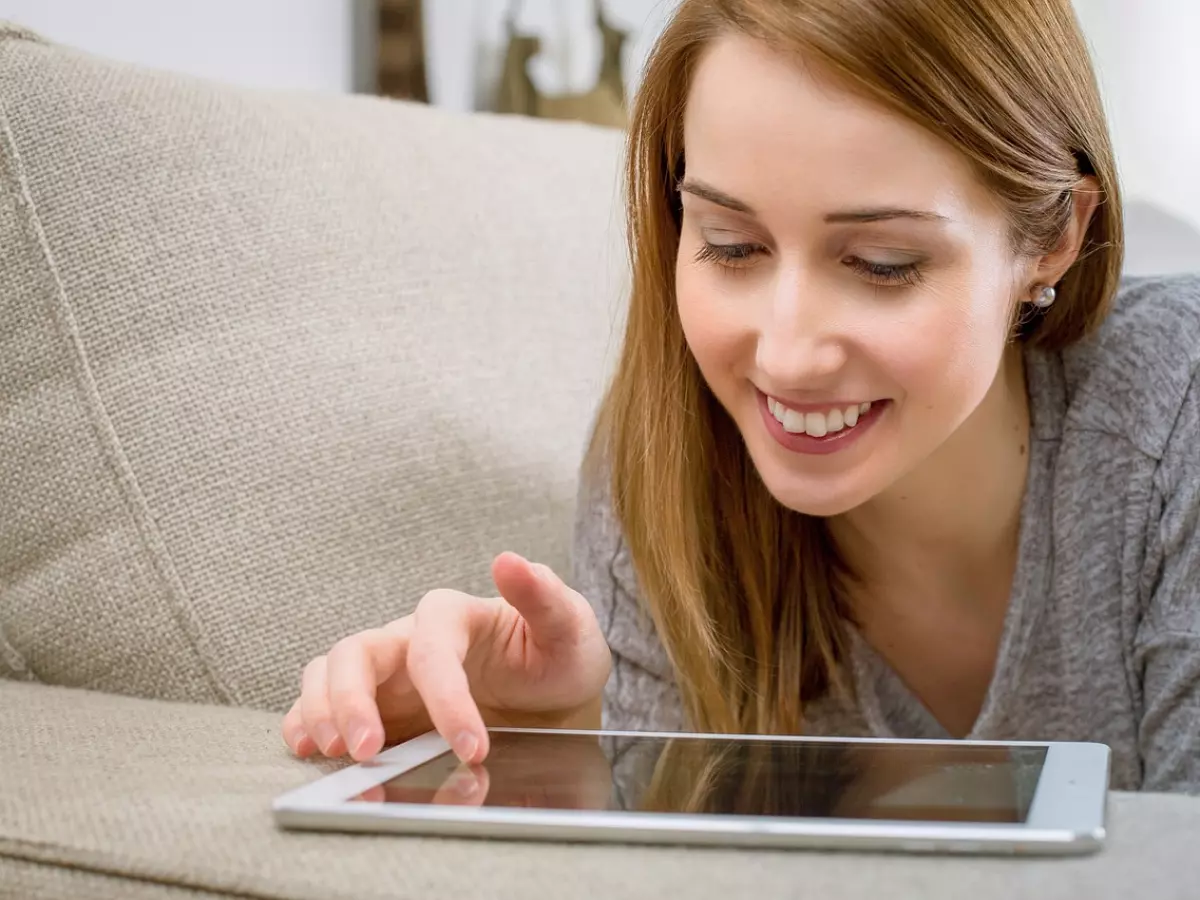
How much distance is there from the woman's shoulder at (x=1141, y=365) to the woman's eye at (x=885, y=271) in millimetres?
275

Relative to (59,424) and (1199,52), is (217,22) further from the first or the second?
(1199,52)

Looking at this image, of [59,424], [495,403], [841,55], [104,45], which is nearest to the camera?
[841,55]

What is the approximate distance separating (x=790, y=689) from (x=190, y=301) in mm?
578

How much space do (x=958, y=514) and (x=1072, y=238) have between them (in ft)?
0.83

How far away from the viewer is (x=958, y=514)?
1.15m

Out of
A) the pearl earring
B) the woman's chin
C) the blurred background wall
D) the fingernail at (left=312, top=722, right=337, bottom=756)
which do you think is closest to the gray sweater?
the pearl earring

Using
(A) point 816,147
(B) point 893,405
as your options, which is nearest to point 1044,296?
(B) point 893,405

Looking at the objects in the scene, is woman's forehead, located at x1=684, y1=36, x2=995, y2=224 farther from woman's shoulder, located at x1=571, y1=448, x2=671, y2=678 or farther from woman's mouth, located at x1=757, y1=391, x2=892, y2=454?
woman's shoulder, located at x1=571, y1=448, x2=671, y2=678

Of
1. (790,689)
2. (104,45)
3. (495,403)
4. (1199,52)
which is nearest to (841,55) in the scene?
(495,403)

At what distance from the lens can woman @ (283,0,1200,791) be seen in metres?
0.86

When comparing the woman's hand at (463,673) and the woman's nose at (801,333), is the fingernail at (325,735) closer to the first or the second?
the woman's hand at (463,673)

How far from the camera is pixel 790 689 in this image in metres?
1.17

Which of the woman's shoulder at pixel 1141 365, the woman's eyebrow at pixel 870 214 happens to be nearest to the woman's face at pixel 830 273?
the woman's eyebrow at pixel 870 214

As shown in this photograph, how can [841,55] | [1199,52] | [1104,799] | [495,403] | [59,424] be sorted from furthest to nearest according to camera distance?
[1199,52], [495,403], [59,424], [841,55], [1104,799]
